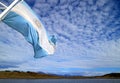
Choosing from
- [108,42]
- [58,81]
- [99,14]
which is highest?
[99,14]

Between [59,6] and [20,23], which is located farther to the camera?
[59,6]

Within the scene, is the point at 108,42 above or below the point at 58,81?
above

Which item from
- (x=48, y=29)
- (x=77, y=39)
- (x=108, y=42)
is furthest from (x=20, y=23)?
(x=108, y=42)

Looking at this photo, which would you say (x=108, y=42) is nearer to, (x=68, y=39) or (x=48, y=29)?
(x=68, y=39)

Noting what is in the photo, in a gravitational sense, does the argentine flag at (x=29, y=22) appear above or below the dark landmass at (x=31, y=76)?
above

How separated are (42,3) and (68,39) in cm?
147

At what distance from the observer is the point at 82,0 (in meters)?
9.05

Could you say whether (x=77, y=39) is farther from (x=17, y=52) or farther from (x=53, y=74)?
(x=17, y=52)

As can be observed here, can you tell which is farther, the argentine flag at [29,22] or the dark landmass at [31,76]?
the dark landmass at [31,76]

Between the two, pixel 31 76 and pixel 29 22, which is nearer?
pixel 29 22

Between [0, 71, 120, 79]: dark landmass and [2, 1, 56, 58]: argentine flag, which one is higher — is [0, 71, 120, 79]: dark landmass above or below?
below

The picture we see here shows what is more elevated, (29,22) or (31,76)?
(29,22)

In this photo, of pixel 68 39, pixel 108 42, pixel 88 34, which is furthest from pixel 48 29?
pixel 108 42

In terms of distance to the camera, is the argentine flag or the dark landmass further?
the dark landmass
